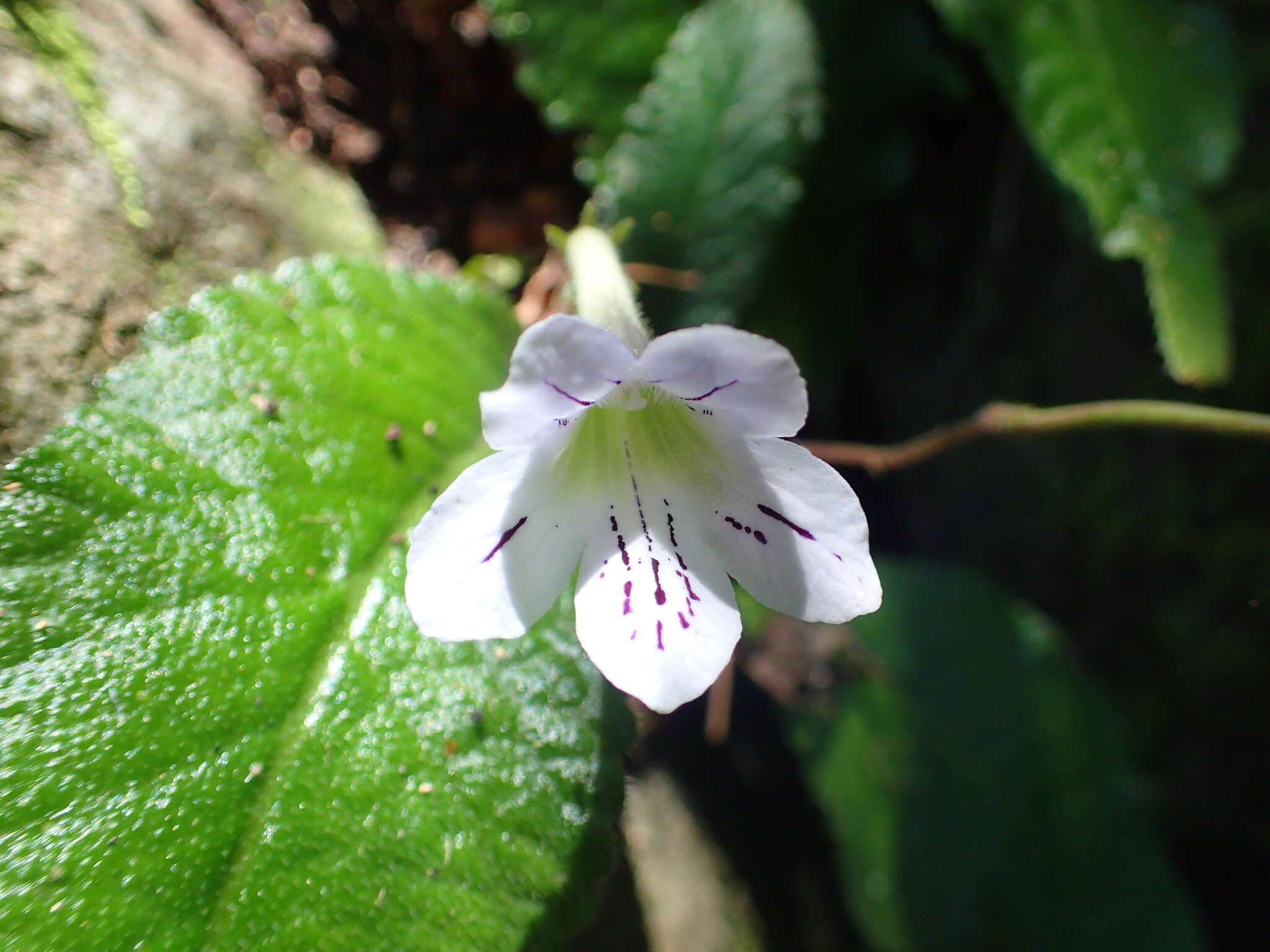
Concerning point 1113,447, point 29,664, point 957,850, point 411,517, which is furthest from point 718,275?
point 957,850

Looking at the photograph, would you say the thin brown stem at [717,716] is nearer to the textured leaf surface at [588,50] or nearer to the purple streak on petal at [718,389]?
the purple streak on petal at [718,389]

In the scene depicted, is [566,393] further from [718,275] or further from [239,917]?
[718,275]

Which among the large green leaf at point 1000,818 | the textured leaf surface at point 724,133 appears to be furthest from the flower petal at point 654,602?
the large green leaf at point 1000,818

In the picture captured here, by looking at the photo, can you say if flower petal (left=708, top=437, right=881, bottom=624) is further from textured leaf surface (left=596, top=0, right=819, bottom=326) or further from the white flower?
textured leaf surface (left=596, top=0, right=819, bottom=326)

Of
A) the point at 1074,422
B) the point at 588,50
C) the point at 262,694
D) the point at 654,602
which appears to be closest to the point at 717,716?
the point at 1074,422

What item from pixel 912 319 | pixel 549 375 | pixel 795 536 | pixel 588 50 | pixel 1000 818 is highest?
pixel 588 50

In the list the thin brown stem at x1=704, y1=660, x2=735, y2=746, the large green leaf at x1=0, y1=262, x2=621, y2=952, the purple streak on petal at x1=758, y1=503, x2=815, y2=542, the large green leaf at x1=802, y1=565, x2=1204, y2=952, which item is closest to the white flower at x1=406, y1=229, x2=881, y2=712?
the purple streak on petal at x1=758, y1=503, x2=815, y2=542

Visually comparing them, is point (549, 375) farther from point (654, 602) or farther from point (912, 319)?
point (912, 319)
